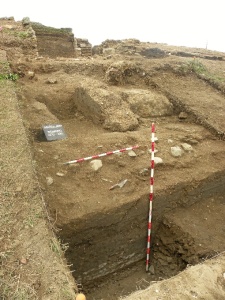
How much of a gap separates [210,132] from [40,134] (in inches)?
126

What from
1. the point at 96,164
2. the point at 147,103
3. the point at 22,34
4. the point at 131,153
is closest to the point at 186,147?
the point at 131,153

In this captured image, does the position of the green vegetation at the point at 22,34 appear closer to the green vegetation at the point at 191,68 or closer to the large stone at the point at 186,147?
the green vegetation at the point at 191,68

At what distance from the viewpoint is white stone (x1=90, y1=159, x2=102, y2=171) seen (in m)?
4.20

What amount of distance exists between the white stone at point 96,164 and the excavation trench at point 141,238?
2.38 ft

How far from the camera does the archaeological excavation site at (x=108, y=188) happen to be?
2533 mm

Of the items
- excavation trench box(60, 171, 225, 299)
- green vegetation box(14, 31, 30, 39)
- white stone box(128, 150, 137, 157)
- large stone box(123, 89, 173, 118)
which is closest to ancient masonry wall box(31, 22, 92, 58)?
green vegetation box(14, 31, 30, 39)

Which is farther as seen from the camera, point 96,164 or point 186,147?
point 186,147

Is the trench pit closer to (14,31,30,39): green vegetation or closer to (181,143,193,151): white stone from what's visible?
(181,143,193,151): white stone

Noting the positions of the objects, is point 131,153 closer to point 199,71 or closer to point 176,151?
point 176,151

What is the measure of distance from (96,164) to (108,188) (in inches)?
17.8

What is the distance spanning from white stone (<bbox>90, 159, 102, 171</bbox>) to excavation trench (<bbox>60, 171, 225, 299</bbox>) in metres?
0.73

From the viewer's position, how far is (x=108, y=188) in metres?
3.98

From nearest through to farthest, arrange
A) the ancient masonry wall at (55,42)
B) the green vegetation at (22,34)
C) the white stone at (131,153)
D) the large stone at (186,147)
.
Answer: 1. the white stone at (131,153)
2. the large stone at (186,147)
3. the green vegetation at (22,34)
4. the ancient masonry wall at (55,42)

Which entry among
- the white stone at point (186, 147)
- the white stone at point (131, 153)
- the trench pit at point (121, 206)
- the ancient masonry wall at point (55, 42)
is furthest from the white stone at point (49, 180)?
the ancient masonry wall at point (55, 42)
